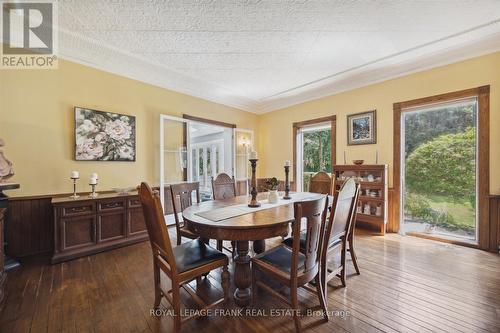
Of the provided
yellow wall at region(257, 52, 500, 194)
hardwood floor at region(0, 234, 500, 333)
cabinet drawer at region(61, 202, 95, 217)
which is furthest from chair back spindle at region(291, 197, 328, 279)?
yellow wall at region(257, 52, 500, 194)

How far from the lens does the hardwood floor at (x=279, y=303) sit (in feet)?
5.17

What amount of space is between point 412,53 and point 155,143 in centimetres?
446

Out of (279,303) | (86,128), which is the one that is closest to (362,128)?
(279,303)

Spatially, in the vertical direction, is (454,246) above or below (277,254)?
below

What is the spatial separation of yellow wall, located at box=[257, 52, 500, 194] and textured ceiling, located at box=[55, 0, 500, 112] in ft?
0.70

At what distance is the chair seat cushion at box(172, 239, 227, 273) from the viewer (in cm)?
158

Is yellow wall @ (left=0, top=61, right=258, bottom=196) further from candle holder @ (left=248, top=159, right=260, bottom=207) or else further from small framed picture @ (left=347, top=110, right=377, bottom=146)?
small framed picture @ (left=347, top=110, right=377, bottom=146)

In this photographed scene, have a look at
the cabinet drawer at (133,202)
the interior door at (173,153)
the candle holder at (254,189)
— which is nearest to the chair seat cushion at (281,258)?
the candle holder at (254,189)

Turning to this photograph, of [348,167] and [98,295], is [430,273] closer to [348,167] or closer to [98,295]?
[348,167]

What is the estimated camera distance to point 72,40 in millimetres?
2715

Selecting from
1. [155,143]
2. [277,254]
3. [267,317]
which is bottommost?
[267,317]

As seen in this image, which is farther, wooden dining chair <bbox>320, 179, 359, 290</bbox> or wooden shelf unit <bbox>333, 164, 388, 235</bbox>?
wooden shelf unit <bbox>333, 164, 388, 235</bbox>

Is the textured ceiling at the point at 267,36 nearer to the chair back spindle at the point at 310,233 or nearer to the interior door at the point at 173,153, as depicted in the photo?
the interior door at the point at 173,153

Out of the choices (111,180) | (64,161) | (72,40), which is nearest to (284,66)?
(72,40)
